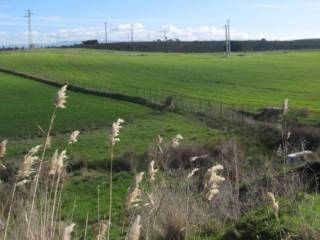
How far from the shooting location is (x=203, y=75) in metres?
89.3

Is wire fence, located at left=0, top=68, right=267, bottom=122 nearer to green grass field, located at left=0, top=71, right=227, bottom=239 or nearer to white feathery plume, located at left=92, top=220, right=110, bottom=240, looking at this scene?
green grass field, located at left=0, top=71, right=227, bottom=239

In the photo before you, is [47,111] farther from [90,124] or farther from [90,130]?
[90,130]

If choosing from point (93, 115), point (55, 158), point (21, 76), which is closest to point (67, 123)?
point (93, 115)

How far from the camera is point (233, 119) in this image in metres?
46.2

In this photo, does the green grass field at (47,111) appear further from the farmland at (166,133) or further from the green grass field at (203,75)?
the green grass field at (203,75)

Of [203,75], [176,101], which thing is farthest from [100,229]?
[203,75]

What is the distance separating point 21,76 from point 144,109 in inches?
1393

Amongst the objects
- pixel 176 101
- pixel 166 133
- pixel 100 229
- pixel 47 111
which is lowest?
pixel 166 133

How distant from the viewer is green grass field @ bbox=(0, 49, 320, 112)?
212 ft

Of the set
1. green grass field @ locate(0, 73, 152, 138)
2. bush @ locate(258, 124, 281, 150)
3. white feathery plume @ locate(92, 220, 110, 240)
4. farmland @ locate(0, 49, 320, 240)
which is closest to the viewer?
A: white feathery plume @ locate(92, 220, 110, 240)

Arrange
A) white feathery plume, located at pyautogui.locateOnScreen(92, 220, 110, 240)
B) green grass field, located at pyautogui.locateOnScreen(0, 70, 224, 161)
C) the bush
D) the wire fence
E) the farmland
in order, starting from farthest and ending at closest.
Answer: the wire fence, green grass field, located at pyautogui.locateOnScreen(0, 70, 224, 161), the bush, the farmland, white feathery plume, located at pyautogui.locateOnScreen(92, 220, 110, 240)

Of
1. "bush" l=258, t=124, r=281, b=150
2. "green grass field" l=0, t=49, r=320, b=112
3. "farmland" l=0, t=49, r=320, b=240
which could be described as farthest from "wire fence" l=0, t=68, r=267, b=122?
"bush" l=258, t=124, r=281, b=150

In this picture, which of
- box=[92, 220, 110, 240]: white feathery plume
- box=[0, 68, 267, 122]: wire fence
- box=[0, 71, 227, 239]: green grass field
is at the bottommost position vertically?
box=[0, 71, 227, 239]: green grass field

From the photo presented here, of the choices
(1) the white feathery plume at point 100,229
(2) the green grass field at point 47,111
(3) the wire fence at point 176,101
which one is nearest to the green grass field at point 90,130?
(2) the green grass field at point 47,111
